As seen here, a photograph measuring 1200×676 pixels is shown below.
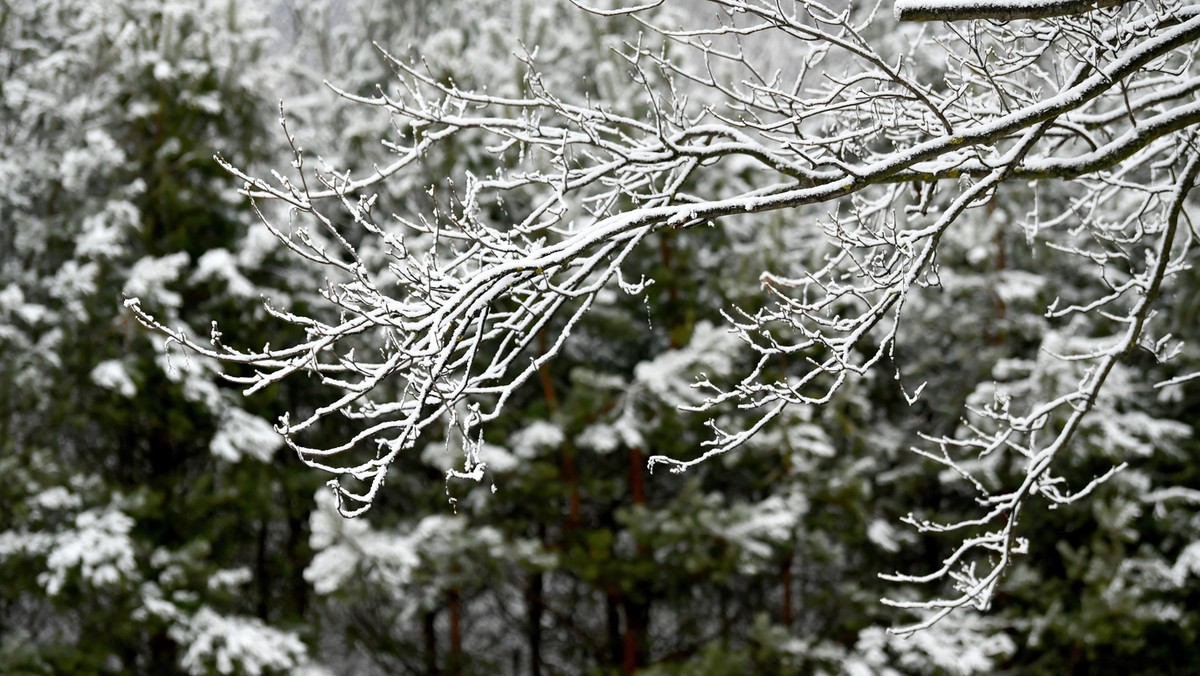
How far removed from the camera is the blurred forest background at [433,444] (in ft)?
23.9

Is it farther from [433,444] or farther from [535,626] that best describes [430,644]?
[433,444]

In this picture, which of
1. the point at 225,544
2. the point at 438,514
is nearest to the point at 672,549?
the point at 438,514

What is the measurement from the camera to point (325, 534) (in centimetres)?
719

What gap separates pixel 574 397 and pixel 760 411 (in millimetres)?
1615

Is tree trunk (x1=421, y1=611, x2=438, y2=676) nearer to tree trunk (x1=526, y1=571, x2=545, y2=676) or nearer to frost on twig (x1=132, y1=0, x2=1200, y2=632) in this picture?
tree trunk (x1=526, y1=571, x2=545, y2=676)

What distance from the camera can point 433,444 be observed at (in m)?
8.38

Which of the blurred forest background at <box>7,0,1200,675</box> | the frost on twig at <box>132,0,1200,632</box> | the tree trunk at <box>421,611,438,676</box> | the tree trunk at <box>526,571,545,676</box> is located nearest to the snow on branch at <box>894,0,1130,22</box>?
the frost on twig at <box>132,0,1200,632</box>

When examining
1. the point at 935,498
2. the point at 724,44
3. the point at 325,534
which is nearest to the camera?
the point at 325,534

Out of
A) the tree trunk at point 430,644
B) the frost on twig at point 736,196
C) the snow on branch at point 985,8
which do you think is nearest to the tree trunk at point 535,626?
the tree trunk at point 430,644

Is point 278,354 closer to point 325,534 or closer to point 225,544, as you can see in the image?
point 325,534

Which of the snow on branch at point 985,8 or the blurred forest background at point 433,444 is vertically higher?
the blurred forest background at point 433,444

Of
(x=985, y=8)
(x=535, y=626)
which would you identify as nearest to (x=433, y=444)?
(x=535, y=626)

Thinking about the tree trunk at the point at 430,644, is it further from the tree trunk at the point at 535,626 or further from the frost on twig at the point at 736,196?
the frost on twig at the point at 736,196

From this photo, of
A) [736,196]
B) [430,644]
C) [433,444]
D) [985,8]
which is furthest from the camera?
[430,644]
